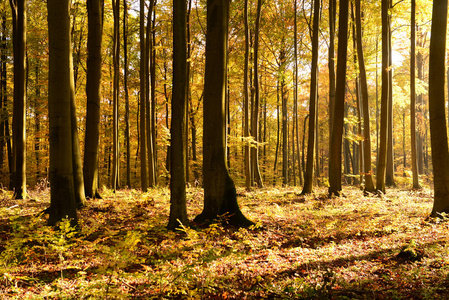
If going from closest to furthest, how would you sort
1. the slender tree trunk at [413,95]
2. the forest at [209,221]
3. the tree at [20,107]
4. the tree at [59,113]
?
the forest at [209,221], the tree at [59,113], the tree at [20,107], the slender tree trunk at [413,95]

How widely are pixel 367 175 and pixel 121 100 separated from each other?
59.0 ft

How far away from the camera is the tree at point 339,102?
10320 mm

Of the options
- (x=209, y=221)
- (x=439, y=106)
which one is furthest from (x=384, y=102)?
(x=209, y=221)

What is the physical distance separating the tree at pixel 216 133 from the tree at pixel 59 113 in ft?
10.0

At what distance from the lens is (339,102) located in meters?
10.6

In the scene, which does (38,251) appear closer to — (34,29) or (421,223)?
(421,223)

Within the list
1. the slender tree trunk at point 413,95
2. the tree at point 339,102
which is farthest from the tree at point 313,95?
the slender tree trunk at point 413,95

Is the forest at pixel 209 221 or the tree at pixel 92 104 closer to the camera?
the forest at pixel 209 221

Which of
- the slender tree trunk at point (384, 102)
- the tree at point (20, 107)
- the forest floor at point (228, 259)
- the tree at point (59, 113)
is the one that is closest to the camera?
the forest floor at point (228, 259)

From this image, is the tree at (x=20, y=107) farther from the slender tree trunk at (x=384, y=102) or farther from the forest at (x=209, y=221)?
the slender tree trunk at (x=384, y=102)

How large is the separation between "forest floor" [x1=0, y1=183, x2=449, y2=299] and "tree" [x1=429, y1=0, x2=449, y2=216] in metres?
0.80

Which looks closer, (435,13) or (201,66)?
(435,13)

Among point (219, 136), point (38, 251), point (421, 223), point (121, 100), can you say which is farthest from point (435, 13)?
point (121, 100)

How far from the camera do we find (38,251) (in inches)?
202
